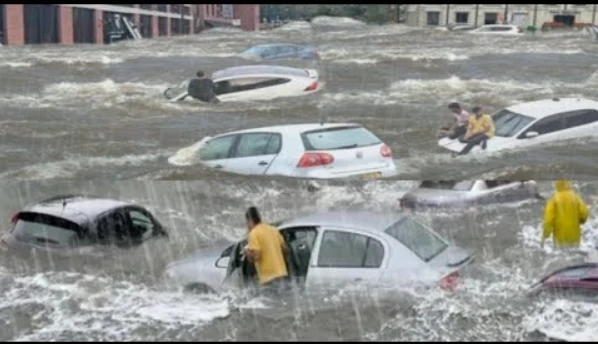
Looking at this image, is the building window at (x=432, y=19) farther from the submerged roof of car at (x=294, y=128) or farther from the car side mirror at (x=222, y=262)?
the car side mirror at (x=222, y=262)

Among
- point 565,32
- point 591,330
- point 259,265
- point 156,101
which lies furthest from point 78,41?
point 591,330

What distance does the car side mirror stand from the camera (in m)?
5.20

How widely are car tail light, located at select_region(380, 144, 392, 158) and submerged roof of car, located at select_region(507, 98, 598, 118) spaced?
70cm

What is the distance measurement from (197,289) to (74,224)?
0.88 m

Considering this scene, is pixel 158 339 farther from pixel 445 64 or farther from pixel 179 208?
pixel 445 64

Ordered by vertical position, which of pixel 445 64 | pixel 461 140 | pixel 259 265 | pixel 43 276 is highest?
pixel 445 64

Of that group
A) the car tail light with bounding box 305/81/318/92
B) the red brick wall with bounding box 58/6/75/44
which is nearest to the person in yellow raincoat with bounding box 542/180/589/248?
the car tail light with bounding box 305/81/318/92

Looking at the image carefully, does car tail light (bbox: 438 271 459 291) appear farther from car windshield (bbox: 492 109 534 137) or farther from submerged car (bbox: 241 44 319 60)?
submerged car (bbox: 241 44 319 60)

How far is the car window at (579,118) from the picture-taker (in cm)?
446

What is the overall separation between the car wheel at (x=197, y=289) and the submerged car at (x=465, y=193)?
1.32 m

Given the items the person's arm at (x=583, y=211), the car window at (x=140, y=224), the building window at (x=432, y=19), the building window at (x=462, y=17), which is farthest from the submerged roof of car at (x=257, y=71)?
the person's arm at (x=583, y=211)

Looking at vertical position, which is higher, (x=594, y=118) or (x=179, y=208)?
(x=594, y=118)

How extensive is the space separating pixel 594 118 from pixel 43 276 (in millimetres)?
3670

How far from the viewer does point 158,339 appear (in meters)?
4.25
